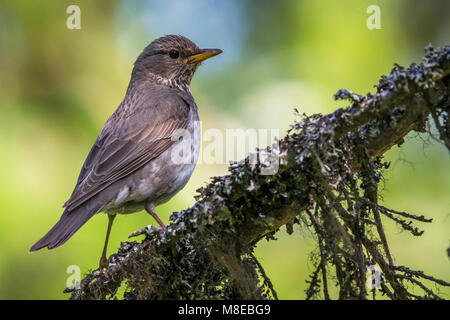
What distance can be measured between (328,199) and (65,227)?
6.75 ft

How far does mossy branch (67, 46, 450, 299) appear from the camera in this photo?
234 cm

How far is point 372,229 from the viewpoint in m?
2.63

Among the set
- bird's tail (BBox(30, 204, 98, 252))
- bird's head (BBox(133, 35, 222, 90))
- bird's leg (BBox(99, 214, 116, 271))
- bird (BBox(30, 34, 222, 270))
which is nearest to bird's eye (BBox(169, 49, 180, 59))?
bird's head (BBox(133, 35, 222, 90))

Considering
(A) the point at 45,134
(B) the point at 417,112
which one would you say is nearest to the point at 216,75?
(A) the point at 45,134

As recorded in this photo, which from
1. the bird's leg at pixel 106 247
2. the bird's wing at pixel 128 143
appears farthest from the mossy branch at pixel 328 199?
the bird's wing at pixel 128 143

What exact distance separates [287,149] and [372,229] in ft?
2.04

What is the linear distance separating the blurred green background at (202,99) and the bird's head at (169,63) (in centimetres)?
27

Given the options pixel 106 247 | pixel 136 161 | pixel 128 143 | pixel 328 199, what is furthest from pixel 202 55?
pixel 328 199

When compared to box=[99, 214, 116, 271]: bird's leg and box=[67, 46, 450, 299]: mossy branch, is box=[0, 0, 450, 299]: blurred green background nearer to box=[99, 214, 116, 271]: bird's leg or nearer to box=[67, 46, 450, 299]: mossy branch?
box=[99, 214, 116, 271]: bird's leg

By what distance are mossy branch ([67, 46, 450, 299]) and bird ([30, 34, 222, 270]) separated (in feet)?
3.84

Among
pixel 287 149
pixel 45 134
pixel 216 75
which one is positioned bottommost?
pixel 287 149

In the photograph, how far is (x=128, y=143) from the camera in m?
4.48

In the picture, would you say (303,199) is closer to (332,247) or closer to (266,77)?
(332,247)

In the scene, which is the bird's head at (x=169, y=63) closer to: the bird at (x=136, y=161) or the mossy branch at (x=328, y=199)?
the bird at (x=136, y=161)
